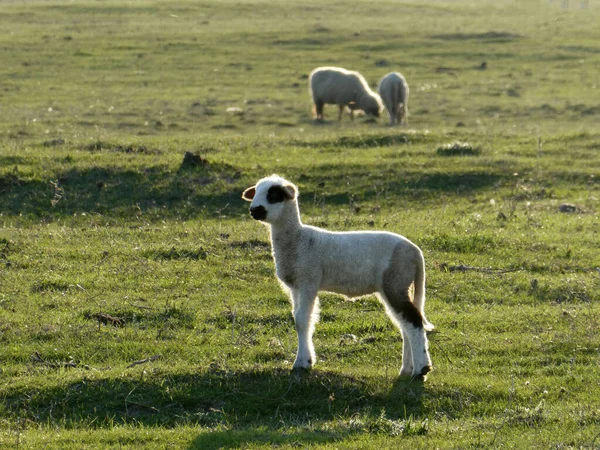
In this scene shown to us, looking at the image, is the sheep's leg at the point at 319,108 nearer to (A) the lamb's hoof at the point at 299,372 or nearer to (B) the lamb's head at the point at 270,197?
(B) the lamb's head at the point at 270,197

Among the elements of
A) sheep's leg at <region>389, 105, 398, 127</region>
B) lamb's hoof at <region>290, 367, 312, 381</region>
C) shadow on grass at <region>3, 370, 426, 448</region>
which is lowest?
sheep's leg at <region>389, 105, 398, 127</region>

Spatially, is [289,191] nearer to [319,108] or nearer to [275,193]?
[275,193]

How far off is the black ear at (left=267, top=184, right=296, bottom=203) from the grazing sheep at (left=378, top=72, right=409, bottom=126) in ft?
70.7

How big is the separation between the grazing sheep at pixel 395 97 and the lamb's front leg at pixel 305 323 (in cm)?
2174

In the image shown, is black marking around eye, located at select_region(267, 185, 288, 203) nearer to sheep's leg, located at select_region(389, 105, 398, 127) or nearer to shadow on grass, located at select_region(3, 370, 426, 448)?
shadow on grass, located at select_region(3, 370, 426, 448)

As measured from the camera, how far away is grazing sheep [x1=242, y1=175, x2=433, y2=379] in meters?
9.53

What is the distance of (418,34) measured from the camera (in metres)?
54.0

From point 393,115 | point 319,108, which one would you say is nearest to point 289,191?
point 393,115

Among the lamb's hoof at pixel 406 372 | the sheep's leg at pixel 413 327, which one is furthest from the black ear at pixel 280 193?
the lamb's hoof at pixel 406 372

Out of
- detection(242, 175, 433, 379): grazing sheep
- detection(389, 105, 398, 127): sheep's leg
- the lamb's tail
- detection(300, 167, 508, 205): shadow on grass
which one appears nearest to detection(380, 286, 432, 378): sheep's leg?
detection(242, 175, 433, 379): grazing sheep

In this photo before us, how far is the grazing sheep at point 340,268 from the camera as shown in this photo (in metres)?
9.53

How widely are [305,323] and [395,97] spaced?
22257 millimetres

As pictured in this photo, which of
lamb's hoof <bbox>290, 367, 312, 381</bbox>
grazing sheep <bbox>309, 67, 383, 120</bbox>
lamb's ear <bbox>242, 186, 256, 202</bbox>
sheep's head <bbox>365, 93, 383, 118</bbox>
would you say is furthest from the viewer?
sheep's head <bbox>365, 93, 383, 118</bbox>

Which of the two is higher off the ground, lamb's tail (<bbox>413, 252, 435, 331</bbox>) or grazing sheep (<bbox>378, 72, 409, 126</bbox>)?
lamb's tail (<bbox>413, 252, 435, 331</bbox>)
